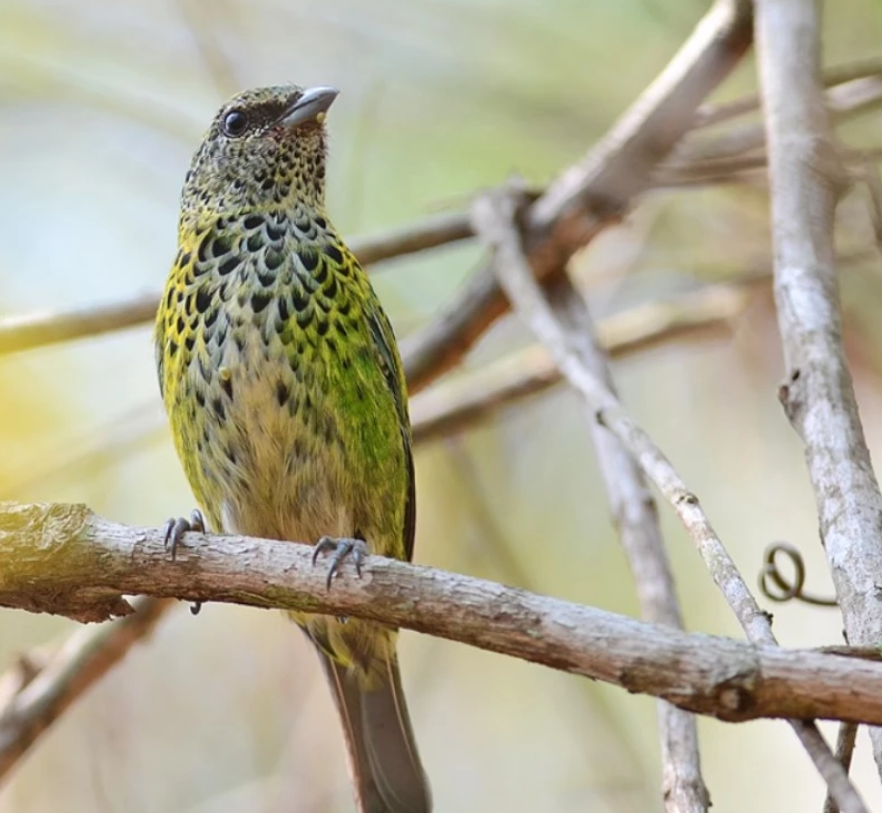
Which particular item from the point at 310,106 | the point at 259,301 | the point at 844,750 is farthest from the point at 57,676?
the point at 844,750

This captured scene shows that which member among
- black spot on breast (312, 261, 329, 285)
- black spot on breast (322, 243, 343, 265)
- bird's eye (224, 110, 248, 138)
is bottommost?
black spot on breast (312, 261, 329, 285)

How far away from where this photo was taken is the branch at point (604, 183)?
4.17 metres

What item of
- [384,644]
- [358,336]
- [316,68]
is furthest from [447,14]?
[384,644]

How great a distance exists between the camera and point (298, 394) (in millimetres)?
3348

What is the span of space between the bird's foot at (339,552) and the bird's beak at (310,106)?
1.58 metres

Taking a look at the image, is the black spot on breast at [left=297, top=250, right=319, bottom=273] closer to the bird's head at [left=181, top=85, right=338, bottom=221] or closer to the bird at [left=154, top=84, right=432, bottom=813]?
the bird at [left=154, top=84, right=432, bottom=813]

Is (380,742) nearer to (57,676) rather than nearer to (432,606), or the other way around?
(57,676)

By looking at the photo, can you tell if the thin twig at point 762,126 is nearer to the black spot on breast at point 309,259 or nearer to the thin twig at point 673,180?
the thin twig at point 673,180

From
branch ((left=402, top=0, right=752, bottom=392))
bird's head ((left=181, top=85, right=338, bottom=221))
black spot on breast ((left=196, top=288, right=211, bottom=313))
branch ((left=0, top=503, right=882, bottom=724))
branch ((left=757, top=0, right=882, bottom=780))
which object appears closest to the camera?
branch ((left=0, top=503, right=882, bottom=724))

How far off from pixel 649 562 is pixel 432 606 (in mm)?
1416

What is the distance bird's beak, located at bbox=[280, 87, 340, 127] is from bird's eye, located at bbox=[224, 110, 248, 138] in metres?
0.12

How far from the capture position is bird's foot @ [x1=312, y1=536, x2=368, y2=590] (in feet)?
7.29

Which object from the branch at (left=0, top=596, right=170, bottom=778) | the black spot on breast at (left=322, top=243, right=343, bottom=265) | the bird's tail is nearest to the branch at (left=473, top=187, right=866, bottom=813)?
the black spot on breast at (left=322, top=243, right=343, bottom=265)

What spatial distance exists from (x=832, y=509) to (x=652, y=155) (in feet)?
7.16
